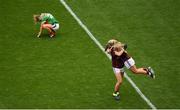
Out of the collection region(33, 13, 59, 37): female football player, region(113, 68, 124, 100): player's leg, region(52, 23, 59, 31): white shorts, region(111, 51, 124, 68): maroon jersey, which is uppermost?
region(33, 13, 59, 37): female football player

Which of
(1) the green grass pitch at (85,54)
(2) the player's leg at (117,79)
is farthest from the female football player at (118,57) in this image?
(1) the green grass pitch at (85,54)

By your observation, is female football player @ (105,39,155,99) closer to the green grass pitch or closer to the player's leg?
the player's leg

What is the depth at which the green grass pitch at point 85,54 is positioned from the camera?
19094 mm

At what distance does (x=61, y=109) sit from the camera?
18.3 m

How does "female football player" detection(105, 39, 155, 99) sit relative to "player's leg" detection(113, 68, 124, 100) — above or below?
above

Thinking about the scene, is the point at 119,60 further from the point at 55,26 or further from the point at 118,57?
the point at 55,26

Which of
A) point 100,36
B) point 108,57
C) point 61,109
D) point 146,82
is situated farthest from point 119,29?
point 61,109

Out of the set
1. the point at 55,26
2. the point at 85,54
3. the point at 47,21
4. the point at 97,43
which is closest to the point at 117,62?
the point at 85,54

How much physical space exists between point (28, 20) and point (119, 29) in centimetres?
410

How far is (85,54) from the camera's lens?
882 inches

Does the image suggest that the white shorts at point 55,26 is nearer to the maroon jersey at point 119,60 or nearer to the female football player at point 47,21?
the female football player at point 47,21

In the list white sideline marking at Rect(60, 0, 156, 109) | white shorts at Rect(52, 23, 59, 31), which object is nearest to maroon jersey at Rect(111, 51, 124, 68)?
white sideline marking at Rect(60, 0, 156, 109)

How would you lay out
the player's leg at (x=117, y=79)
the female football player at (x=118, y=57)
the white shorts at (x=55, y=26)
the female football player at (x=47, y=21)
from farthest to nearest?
the white shorts at (x=55, y=26)
the female football player at (x=47, y=21)
the player's leg at (x=117, y=79)
the female football player at (x=118, y=57)

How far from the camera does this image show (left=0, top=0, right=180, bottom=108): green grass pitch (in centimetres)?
1909
